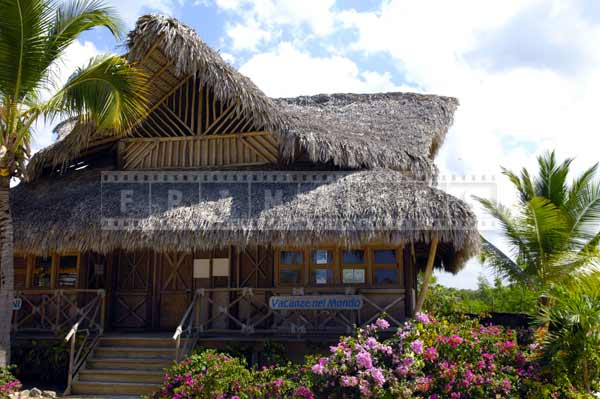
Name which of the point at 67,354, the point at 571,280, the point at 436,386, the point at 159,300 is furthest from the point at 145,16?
the point at 571,280

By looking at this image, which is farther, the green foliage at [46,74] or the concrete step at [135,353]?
the concrete step at [135,353]

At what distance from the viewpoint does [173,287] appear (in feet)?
34.1

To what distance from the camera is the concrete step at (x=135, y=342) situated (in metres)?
8.80

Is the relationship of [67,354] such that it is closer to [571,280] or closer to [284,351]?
[284,351]

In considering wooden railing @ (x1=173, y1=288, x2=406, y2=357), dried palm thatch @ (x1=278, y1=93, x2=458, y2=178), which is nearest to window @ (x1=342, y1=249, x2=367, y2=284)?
wooden railing @ (x1=173, y1=288, x2=406, y2=357)

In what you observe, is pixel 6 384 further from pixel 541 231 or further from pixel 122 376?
pixel 541 231

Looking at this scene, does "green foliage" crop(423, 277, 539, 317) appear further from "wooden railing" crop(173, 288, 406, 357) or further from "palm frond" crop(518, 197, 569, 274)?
"wooden railing" crop(173, 288, 406, 357)

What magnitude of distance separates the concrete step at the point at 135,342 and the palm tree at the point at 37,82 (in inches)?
69.0

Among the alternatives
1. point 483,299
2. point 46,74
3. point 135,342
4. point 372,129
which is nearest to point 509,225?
point 372,129

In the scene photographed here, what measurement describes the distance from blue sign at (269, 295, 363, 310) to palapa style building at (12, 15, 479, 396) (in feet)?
0.06

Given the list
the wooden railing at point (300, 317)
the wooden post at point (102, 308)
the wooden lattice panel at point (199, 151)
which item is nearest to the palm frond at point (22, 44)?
the wooden lattice panel at point (199, 151)

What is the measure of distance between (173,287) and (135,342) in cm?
163

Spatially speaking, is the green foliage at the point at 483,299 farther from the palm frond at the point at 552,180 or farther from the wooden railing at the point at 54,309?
the wooden railing at the point at 54,309

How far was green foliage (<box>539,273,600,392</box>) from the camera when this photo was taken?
20.4ft
